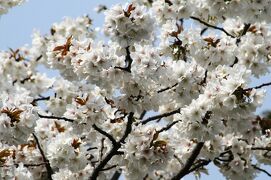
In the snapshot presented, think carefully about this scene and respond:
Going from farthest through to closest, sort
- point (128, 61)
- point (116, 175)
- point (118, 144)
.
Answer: point (116, 175), point (118, 144), point (128, 61)

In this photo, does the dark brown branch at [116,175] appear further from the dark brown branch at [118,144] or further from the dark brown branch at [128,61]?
the dark brown branch at [128,61]

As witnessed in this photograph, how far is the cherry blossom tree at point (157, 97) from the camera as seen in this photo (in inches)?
237

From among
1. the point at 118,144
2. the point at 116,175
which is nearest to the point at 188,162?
the point at 118,144

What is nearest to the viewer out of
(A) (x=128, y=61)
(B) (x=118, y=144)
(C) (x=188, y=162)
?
(A) (x=128, y=61)

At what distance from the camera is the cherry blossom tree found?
6.02 metres

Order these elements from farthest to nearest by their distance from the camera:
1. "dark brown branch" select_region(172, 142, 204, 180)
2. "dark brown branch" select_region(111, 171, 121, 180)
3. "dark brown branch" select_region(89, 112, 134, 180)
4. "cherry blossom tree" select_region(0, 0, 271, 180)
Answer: "dark brown branch" select_region(111, 171, 121, 180), "dark brown branch" select_region(172, 142, 204, 180), "dark brown branch" select_region(89, 112, 134, 180), "cherry blossom tree" select_region(0, 0, 271, 180)

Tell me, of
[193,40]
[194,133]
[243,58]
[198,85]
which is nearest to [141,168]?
[194,133]

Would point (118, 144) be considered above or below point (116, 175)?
below

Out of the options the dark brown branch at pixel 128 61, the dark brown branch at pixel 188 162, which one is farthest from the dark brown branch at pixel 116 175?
the dark brown branch at pixel 128 61

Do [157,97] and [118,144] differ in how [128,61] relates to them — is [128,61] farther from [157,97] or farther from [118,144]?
[118,144]

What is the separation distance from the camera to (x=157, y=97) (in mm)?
6602

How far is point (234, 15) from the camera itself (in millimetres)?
7383

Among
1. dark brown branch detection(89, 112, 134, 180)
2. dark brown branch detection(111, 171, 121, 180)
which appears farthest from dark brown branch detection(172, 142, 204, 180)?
dark brown branch detection(111, 171, 121, 180)

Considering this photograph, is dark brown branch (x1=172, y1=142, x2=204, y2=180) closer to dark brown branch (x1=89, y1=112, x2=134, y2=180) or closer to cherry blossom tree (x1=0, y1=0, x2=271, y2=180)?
cherry blossom tree (x1=0, y1=0, x2=271, y2=180)
